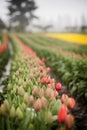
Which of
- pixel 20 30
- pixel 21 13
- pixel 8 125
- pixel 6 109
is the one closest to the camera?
pixel 8 125

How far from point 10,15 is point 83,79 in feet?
128

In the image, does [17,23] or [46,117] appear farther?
[17,23]

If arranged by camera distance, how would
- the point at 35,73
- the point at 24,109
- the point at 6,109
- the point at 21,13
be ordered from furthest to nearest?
the point at 21,13
the point at 35,73
the point at 24,109
the point at 6,109

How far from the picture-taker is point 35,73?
13.2ft

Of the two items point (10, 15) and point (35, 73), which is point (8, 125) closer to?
point (35, 73)

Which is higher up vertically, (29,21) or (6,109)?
(6,109)

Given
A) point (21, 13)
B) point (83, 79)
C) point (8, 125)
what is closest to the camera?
point (8, 125)

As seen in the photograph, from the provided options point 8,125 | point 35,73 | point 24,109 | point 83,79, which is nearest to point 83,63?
point 83,79

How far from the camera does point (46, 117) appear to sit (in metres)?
2.29

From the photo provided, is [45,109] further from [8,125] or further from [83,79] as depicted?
[83,79]

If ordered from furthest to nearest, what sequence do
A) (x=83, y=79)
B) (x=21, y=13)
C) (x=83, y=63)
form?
(x=21, y=13)
(x=83, y=63)
(x=83, y=79)

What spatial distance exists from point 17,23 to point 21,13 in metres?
2.15

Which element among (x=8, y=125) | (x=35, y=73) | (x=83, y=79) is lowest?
(x=83, y=79)

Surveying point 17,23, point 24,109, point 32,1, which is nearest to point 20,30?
point 17,23
